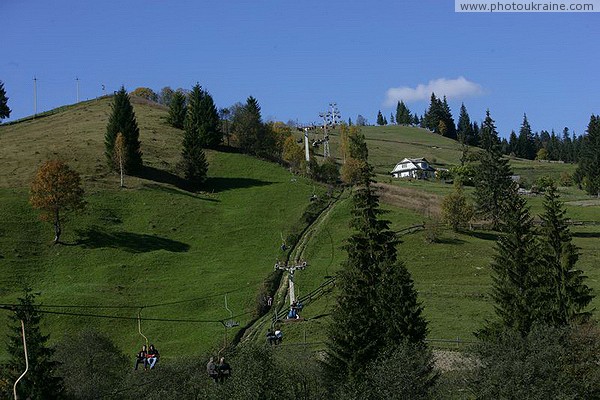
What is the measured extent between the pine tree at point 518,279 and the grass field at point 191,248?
7.11 m

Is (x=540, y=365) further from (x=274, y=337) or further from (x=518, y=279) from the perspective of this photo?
(x=274, y=337)

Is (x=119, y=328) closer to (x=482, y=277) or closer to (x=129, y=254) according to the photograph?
(x=129, y=254)

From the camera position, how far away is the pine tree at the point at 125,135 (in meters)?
123

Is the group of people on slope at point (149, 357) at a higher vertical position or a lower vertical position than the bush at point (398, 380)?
higher

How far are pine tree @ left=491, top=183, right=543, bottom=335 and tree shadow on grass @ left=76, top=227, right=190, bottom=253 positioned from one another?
4789cm

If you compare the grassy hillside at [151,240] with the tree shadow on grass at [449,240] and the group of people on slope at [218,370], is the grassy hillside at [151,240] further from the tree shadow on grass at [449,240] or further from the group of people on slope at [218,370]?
the group of people on slope at [218,370]

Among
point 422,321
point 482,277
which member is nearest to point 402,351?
point 422,321

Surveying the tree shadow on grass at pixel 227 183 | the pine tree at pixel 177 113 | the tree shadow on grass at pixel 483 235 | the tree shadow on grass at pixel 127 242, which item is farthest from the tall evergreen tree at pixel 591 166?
the tree shadow on grass at pixel 127 242

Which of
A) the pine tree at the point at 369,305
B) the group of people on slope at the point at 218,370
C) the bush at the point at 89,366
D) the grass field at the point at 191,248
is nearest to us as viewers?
the group of people on slope at the point at 218,370

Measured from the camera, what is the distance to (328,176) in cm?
Answer: 13125

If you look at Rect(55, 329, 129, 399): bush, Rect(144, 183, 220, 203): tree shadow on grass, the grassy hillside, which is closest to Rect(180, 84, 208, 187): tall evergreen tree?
the grassy hillside

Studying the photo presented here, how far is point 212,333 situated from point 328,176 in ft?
219

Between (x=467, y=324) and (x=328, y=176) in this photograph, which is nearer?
(x=467, y=324)

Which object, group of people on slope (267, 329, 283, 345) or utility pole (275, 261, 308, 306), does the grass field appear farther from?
group of people on slope (267, 329, 283, 345)
